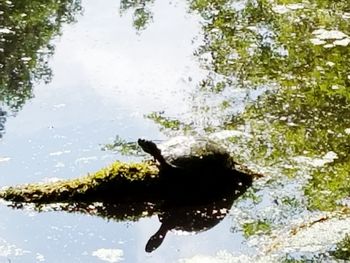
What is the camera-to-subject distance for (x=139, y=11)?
854 cm

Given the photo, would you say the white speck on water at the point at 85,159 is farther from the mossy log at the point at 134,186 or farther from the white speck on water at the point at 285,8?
the white speck on water at the point at 285,8

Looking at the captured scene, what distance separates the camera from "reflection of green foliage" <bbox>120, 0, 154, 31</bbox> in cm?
812

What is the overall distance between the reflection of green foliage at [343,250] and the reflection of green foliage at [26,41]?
3.09m

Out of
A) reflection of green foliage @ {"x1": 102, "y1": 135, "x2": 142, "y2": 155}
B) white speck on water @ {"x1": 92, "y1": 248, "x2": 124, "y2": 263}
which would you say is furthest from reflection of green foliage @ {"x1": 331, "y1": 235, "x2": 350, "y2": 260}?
reflection of green foliage @ {"x1": 102, "y1": 135, "x2": 142, "y2": 155}

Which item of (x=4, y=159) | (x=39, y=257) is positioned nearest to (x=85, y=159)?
(x=4, y=159)

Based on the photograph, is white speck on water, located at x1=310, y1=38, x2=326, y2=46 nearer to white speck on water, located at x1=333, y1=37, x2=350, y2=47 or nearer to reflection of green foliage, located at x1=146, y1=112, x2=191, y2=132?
white speck on water, located at x1=333, y1=37, x2=350, y2=47

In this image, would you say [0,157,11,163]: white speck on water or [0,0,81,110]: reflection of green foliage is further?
[0,0,81,110]: reflection of green foliage

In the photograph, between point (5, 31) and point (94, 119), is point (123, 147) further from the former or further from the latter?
point (5, 31)

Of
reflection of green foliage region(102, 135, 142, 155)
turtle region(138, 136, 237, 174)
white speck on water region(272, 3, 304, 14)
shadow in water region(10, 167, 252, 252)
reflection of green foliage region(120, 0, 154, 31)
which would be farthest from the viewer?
reflection of green foliage region(120, 0, 154, 31)

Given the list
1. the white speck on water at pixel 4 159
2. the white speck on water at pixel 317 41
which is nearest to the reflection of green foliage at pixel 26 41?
the white speck on water at pixel 4 159

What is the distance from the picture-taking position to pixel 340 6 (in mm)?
7930

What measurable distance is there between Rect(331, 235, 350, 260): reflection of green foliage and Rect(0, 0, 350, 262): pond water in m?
0.04

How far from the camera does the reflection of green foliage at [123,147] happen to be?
4.97 m

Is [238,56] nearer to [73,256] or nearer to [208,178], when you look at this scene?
[208,178]
